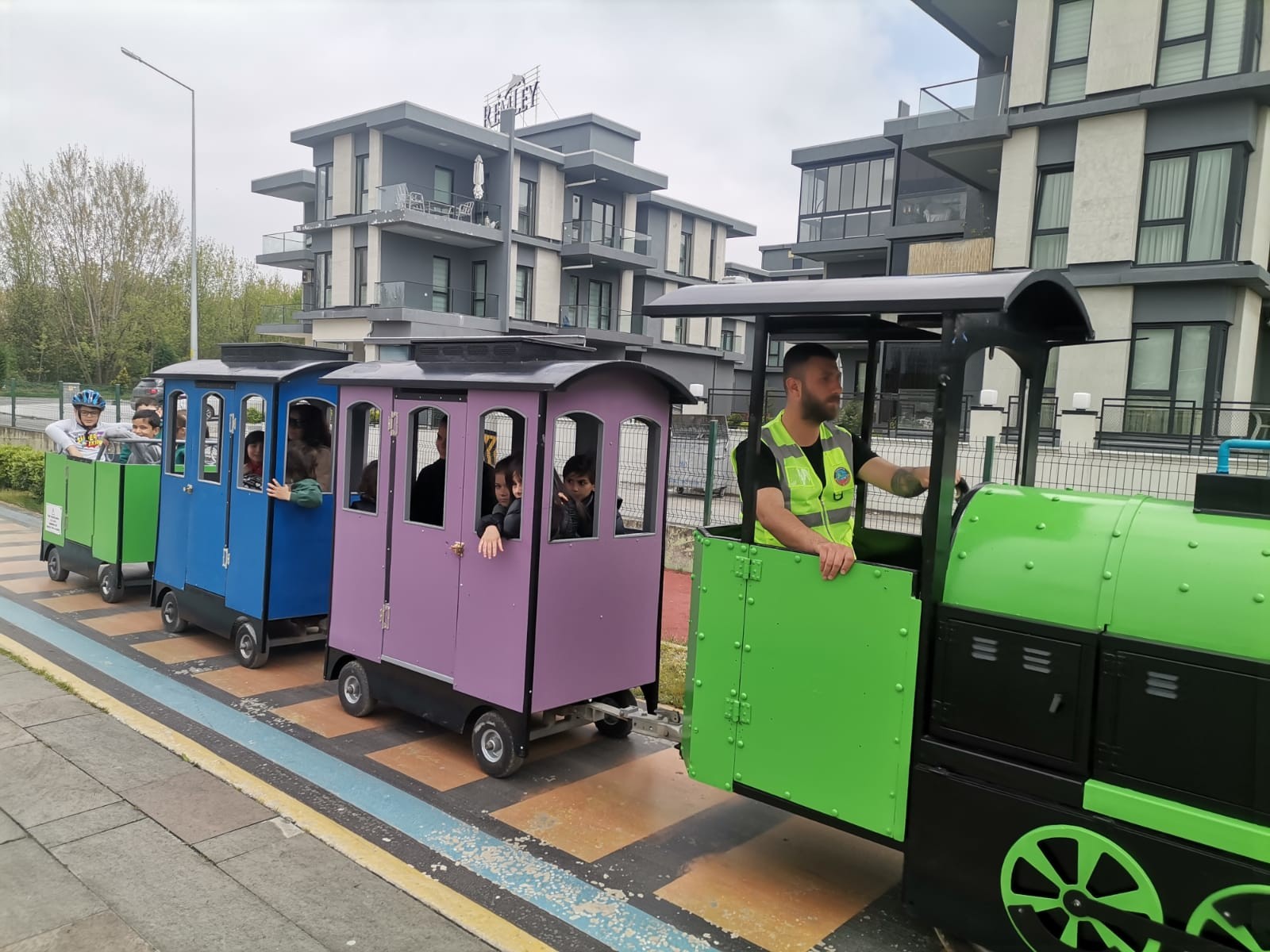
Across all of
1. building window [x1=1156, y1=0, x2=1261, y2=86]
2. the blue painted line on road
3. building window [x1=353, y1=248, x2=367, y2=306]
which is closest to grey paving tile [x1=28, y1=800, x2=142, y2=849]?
the blue painted line on road

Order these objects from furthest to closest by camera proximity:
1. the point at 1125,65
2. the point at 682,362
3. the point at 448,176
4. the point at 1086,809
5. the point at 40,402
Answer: the point at 682,362 → the point at 448,176 → the point at 40,402 → the point at 1125,65 → the point at 1086,809

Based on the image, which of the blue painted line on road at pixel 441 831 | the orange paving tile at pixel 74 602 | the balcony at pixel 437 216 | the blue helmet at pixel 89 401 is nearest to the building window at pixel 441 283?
the balcony at pixel 437 216

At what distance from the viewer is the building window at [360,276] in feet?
108

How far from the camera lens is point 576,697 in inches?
207

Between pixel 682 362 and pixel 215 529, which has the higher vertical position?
pixel 682 362

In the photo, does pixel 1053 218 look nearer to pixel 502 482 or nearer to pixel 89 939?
pixel 502 482

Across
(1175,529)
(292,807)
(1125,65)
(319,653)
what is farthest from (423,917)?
(1125,65)

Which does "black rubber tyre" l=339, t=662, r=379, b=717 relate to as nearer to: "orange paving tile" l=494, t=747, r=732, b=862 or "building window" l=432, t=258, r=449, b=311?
"orange paving tile" l=494, t=747, r=732, b=862

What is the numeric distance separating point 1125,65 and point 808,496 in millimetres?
17995

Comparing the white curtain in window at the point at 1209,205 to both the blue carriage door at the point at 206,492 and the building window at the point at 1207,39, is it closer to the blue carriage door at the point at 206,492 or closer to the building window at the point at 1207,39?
the building window at the point at 1207,39

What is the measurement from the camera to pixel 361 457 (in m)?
6.45

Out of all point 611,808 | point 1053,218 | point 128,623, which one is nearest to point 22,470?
point 128,623

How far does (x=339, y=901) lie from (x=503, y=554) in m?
1.97

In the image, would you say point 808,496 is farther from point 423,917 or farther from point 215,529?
point 215,529
